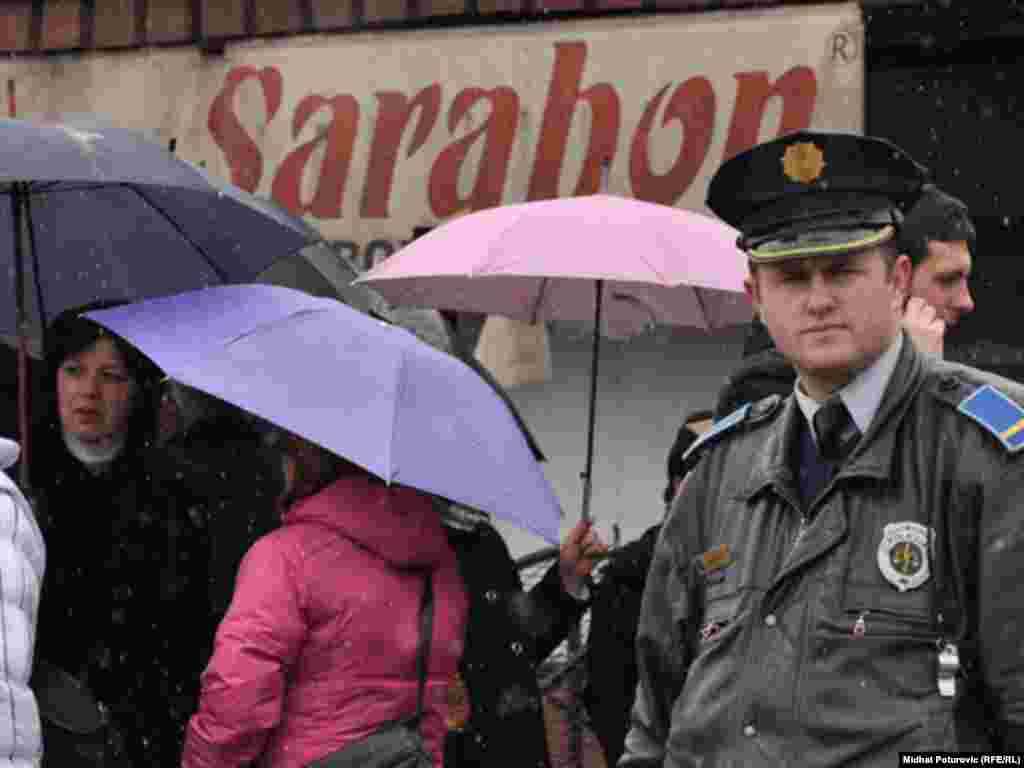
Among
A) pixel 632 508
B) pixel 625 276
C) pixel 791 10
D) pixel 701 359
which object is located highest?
pixel 791 10

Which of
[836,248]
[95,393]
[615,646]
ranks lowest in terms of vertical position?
[615,646]

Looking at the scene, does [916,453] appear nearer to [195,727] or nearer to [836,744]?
[836,744]

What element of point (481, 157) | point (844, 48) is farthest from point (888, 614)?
point (481, 157)

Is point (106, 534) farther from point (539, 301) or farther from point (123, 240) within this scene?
point (539, 301)

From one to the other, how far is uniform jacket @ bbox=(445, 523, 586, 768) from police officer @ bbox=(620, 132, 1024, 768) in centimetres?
129

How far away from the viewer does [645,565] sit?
5434 mm

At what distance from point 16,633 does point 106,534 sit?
188 centimetres

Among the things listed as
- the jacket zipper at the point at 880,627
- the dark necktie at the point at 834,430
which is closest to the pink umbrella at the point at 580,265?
the dark necktie at the point at 834,430

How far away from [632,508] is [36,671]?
4625mm

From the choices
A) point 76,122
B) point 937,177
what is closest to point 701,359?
point 937,177

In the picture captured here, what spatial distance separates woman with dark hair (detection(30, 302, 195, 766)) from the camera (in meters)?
4.80

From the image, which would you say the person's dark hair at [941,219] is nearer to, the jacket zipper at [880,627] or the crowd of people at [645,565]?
the crowd of people at [645,565]

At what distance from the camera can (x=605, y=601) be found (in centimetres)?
544

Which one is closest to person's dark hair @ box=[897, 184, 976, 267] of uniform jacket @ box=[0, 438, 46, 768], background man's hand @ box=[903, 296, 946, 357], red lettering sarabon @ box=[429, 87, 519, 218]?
background man's hand @ box=[903, 296, 946, 357]
